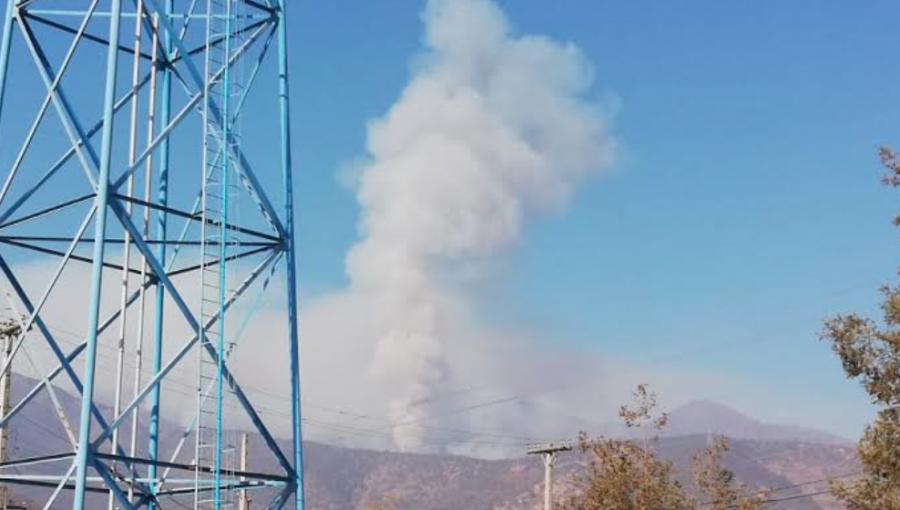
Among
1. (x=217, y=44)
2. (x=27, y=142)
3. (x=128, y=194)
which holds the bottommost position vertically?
(x=128, y=194)

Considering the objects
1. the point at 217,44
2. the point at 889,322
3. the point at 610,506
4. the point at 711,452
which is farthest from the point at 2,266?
the point at 711,452

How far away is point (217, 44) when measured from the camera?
2445cm

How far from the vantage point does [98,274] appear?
65.6 feet

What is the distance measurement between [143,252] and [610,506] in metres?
18.1

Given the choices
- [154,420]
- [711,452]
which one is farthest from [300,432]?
[711,452]

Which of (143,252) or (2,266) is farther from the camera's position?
(2,266)

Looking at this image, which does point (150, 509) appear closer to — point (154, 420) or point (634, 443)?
point (154, 420)

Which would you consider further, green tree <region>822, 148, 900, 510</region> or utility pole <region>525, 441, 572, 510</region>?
utility pole <region>525, 441, 572, 510</region>

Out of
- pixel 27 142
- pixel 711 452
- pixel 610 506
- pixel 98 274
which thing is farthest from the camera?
pixel 711 452

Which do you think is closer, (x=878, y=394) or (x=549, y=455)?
(x=878, y=394)

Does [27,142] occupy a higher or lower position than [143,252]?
higher

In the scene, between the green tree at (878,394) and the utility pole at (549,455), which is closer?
the green tree at (878,394)

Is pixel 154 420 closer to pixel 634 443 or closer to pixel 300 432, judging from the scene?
pixel 300 432

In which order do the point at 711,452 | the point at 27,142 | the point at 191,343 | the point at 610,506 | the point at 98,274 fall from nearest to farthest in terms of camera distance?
1. the point at 98,274
2. the point at 191,343
3. the point at 27,142
4. the point at 610,506
5. the point at 711,452
